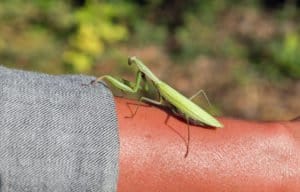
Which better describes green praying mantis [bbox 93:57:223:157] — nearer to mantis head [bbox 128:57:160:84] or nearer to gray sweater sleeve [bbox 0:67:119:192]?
mantis head [bbox 128:57:160:84]

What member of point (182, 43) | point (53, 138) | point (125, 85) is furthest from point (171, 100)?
point (182, 43)

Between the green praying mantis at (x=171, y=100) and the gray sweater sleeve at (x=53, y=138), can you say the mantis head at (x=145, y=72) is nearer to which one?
the green praying mantis at (x=171, y=100)

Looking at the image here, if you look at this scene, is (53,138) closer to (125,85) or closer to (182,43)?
(125,85)

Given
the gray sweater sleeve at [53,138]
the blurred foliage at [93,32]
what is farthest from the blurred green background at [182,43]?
the gray sweater sleeve at [53,138]

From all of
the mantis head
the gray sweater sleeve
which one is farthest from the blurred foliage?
the gray sweater sleeve

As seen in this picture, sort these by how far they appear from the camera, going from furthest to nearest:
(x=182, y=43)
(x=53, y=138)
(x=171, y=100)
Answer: (x=182, y=43) → (x=171, y=100) → (x=53, y=138)

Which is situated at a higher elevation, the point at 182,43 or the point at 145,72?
the point at 145,72
